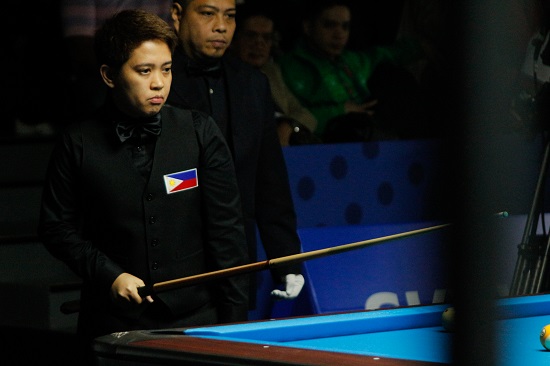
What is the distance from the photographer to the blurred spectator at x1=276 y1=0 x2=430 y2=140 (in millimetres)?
5816

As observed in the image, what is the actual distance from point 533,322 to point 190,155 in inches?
36.2

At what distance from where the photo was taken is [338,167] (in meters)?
5.00

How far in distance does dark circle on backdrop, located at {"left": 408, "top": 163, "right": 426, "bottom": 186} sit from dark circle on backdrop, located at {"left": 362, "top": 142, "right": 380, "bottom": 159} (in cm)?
21

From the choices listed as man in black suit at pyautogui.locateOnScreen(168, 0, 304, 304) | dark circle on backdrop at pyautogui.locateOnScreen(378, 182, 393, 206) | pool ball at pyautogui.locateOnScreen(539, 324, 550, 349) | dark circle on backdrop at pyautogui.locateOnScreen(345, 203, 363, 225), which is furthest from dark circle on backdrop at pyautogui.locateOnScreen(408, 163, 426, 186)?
pool ball at pyautogui.locateOnScreen(539, 324, 550, 349)

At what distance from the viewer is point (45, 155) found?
559 cm

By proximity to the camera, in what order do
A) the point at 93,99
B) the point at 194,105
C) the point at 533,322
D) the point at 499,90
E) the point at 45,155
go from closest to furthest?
the point at 499,90 < the point at 533,322 < the point at 194,105 < the point at 93,99 < the point at 45,155

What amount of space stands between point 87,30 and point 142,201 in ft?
6.64

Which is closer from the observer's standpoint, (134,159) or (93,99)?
(134,159)

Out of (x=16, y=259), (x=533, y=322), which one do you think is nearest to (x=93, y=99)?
(x=16, y=259)

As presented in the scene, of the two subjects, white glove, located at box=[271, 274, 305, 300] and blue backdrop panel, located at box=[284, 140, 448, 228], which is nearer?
white glove, located at box=[271, 274, 305, 300]

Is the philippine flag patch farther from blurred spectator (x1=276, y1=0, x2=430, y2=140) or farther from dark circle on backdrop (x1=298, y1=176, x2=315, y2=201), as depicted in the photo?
blurred spectator (x1=276, y1=0, x2=430, y2=140)

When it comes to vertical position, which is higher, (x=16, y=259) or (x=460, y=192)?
(x=460, y=192)

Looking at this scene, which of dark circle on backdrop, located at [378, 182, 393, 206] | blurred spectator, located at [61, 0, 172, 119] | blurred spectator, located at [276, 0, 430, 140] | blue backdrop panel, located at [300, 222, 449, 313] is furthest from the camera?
blurred spectator, located at [276, 0, 430, 140]

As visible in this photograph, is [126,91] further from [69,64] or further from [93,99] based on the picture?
[69,64]
